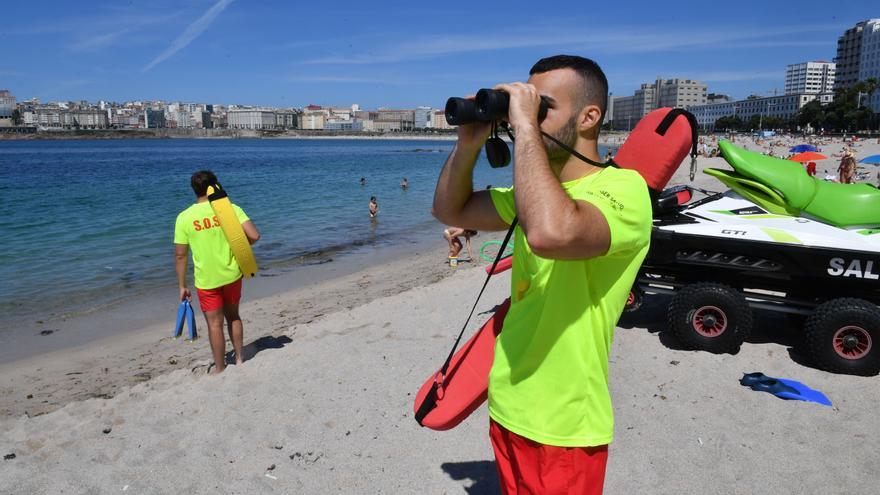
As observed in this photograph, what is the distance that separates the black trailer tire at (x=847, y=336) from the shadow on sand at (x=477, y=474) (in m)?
3.37

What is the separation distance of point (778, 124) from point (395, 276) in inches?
5563

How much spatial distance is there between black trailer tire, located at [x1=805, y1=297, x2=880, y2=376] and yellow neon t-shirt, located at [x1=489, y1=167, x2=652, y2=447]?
14.6 feet

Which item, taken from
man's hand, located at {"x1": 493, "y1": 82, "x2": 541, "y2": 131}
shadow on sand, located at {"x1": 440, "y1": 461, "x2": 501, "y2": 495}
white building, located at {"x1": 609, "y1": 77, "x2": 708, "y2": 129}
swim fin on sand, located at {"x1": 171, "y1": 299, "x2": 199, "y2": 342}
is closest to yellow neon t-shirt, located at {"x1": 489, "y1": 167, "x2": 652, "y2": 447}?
man's hand, located at {"x1": 493, "y1": 82, "x2": 541, "y2": 131}

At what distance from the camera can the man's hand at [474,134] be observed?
1.84 meters

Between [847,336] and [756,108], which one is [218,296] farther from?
[756,108]

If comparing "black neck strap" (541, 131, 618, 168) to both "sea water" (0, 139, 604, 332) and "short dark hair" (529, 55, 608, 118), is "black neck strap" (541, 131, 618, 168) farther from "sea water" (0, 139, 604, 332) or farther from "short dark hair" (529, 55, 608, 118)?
"sea water" (0, 139, 604, 332)

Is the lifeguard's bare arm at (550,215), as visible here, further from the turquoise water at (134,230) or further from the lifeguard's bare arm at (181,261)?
the turquoise water at (134,230)

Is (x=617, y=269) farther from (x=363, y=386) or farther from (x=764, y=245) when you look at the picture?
(x=764, y=245)

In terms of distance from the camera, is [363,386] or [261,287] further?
[261,287]

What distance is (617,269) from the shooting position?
1.68 m

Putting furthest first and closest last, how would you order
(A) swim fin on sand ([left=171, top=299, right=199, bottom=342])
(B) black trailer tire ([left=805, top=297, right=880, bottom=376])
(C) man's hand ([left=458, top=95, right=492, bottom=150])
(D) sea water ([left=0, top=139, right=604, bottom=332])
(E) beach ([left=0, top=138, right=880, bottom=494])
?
(D) sea water ([left=0, top=139, right=604, bottom=332])
(A) swim fin on sand ([left=171, top=299, right=199, bottom=342])
(B) black trailer tire ([left=805, top=297, right=880, bottom=376])
(E) beach ([left=0, top=138, right=880, bottom=494])
(C) man's hand ([left=458, top=95, right=492, bottom=150])

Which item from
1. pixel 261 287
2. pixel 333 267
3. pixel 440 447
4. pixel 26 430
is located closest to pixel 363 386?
pixel 440 447

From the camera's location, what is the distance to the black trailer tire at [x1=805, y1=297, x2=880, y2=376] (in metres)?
5.03

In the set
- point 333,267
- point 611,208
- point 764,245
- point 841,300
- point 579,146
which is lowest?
point 333,267
